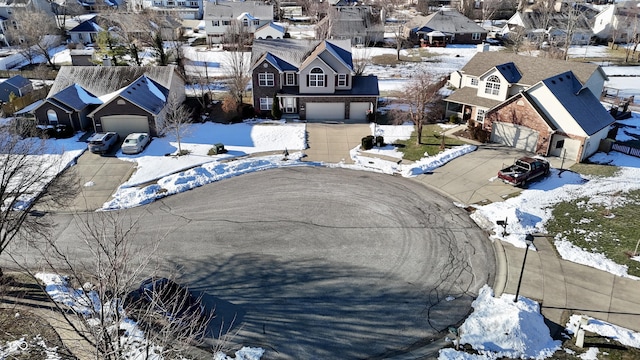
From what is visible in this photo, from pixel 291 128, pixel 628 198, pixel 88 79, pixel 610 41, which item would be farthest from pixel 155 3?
pixel 628 198

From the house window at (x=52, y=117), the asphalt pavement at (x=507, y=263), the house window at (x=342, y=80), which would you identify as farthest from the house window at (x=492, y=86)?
the house window at (x=52, y=117)

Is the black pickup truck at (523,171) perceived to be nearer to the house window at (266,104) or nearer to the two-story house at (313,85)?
the two-story house at (313,85)

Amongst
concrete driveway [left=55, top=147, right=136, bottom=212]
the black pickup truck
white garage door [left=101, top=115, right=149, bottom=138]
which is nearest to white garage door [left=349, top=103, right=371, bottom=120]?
the black pickup truck

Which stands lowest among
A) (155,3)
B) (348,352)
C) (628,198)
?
(348,352)

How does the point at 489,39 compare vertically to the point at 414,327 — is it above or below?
above

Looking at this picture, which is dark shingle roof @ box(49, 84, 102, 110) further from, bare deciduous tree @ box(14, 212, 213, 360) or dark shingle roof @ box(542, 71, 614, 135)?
dark shingle roof @ box(542, 71, 614, 135)

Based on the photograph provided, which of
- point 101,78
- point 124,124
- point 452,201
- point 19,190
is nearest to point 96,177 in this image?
point 124,124

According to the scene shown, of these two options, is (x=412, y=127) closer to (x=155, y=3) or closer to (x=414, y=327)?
(x=414, y=327)

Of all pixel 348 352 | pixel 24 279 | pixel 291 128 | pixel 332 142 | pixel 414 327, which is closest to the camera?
pixel 348 352
